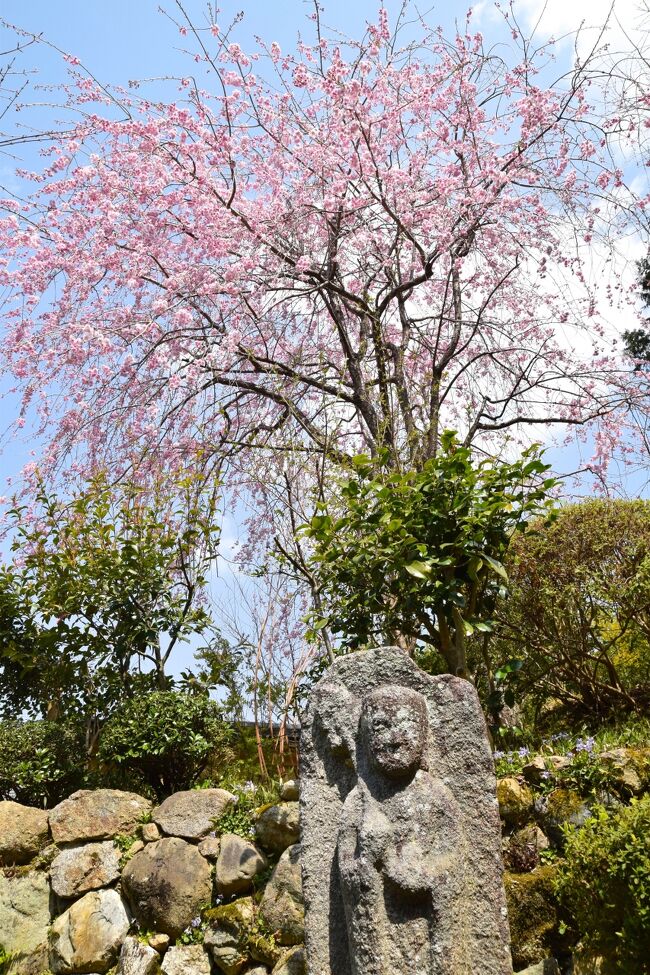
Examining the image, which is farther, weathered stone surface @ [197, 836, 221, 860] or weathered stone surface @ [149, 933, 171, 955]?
weathered stone surface @ [197, 836, 221, 860]

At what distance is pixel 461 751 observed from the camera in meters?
3.71

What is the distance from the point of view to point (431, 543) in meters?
4.96

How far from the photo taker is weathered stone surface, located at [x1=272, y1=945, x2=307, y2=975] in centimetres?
450

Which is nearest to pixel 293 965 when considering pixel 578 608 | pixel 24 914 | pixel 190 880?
pixel 190 880

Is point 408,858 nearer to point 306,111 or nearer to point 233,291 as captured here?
point 233,291

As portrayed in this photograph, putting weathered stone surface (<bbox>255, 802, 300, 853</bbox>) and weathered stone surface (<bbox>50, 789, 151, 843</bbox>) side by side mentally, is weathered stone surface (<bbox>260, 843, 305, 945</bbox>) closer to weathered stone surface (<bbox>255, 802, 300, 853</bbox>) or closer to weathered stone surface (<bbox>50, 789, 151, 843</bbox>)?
weathered stone surface (<bbox>255, 802, 300, 853</bbox>)

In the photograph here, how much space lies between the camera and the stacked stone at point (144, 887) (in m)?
5.11

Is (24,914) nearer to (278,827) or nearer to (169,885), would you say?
(169,885)

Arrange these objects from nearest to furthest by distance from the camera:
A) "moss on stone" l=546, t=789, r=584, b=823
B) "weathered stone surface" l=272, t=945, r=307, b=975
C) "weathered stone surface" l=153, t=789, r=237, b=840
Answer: "weathered stone surface" l=272, t=945, r=307, b=975 → "moss on stone" l=546, t=789, r=584, b=823 → "weathered stone surface" l=153, t=789, r=237, b=840

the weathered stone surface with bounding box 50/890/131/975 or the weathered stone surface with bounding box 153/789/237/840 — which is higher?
the weathered stone surface with bounding box 153/789/237/840

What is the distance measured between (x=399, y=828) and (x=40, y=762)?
4058 millimetres

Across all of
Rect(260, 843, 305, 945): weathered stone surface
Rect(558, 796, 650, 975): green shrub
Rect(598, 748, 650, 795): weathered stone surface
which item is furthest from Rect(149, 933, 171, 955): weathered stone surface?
Rect(598, 748, 650, 795): weathered stone surface

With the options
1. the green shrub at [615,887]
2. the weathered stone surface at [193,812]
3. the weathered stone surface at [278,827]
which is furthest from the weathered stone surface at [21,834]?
the green shrub at [615,887]

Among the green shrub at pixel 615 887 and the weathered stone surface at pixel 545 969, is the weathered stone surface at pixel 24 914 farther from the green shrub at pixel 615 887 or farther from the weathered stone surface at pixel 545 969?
the green shrub at pixel 615 887
